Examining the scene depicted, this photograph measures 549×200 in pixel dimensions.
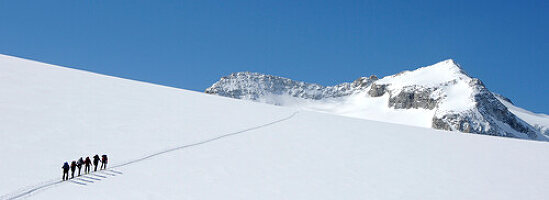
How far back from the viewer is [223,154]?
22078 millimetres

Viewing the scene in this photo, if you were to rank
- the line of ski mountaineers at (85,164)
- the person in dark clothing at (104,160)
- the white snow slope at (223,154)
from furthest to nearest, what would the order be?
the person in dark clothing at (104,160) → the white snow slope at (223,154) → the line of ski mountaineers at (85,164)

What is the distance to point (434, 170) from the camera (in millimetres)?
23828

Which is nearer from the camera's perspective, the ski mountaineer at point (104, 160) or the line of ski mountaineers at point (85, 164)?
the line of ski mountaineers at point (85, 164)

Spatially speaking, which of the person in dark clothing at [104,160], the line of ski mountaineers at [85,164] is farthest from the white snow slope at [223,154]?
the person in dark clothing at [104,160]

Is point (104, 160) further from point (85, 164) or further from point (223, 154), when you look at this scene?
point (223, 154)

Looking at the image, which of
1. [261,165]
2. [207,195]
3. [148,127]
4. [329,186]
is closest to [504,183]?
[329,186]

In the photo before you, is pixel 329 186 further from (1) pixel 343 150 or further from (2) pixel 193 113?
(2) pixel 193 113

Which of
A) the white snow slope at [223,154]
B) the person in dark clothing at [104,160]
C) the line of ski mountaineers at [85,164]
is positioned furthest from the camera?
the person in dark clothing at [104,160]

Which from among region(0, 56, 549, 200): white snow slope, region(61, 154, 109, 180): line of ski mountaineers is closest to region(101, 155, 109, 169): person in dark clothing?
region(61, 154, 109, 180): line of ski mountaineers

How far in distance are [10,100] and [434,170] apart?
85.7ft

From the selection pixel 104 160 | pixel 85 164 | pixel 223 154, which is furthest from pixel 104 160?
pixel 223 154

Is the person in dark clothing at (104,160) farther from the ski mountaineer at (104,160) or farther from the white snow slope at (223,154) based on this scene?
the white snow slope at (223,154)

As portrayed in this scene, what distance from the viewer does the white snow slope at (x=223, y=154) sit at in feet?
55.9

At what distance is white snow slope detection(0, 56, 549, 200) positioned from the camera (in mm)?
17047
